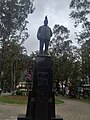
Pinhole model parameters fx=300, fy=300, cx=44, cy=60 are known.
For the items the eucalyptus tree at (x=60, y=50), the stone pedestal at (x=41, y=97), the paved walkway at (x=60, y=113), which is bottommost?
the paved walkway at (x=60, y=113)

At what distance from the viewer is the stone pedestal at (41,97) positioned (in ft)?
35.6

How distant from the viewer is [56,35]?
59.1 meters

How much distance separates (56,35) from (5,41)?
3536cm

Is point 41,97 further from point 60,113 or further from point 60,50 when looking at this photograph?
point 60,50

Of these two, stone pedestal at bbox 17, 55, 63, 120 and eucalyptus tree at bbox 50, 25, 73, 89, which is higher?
eucalyptus tree at bbox 50, 25, 73, 89

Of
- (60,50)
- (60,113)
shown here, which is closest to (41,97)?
(60,113)

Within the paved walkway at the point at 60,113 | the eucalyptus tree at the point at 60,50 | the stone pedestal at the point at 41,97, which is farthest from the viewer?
the eucalyptus tree at the point at 60,50

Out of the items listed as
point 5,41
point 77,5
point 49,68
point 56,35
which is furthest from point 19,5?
point 56,35

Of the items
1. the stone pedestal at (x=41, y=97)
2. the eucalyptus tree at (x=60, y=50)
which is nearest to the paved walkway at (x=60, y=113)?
the stone pedestal at (x=41, y=97)

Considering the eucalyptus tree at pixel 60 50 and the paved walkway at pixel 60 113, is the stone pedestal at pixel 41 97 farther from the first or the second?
the eucalyptus tree at pixel 60 50

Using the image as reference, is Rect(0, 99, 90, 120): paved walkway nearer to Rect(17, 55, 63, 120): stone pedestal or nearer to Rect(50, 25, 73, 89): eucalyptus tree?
Rect(17, 55, 63, 120): stone pedestal

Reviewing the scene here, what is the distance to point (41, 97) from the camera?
1088 cm

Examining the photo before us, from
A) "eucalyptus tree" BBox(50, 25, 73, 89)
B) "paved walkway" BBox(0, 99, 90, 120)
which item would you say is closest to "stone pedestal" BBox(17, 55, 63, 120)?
"paved walkway" BBox(0, 99, 90, 120)

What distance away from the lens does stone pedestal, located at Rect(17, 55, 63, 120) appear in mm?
10852
